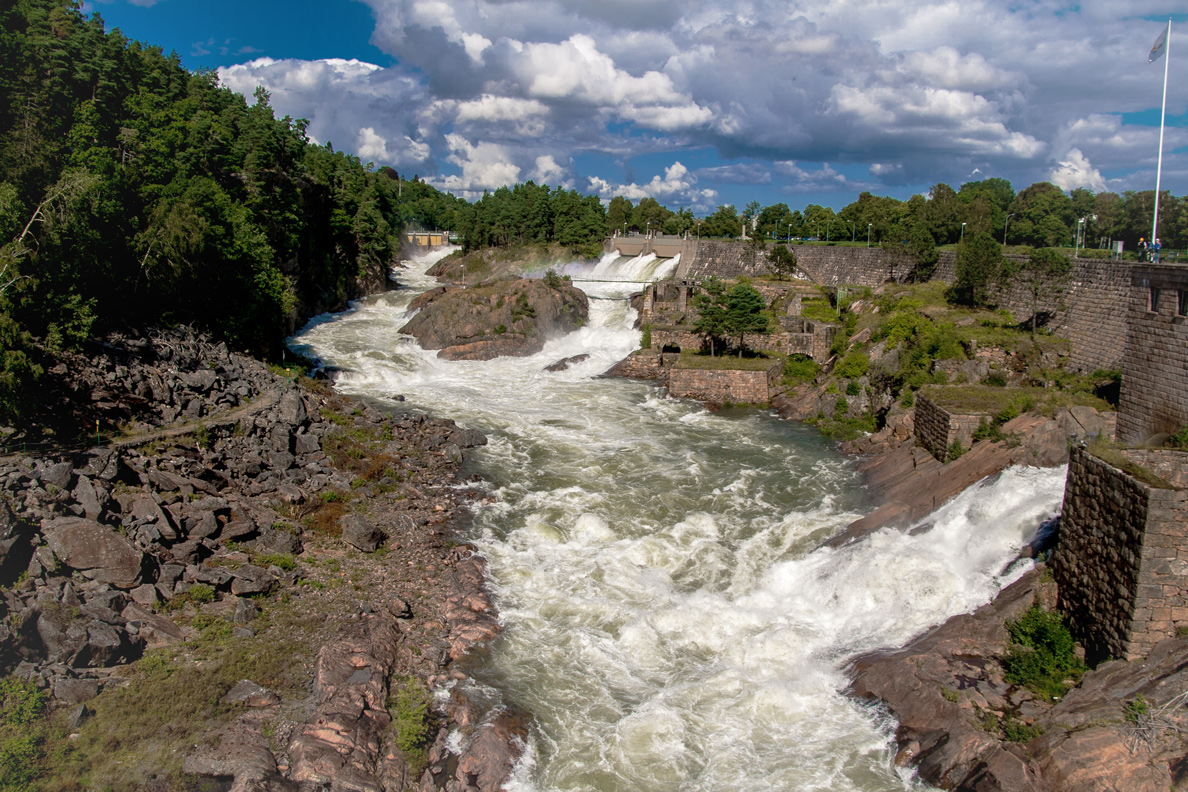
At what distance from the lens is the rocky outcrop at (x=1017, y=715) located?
1019cm

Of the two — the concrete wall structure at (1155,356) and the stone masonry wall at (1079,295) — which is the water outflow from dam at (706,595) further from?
the stone masonry wall at (1079,295)

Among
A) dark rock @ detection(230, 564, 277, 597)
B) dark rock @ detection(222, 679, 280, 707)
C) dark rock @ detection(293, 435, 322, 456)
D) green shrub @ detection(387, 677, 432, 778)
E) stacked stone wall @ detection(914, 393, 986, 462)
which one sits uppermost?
stacked stone wall @ detection(914, 393, 986, 462)

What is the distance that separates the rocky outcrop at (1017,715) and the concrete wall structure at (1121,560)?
407 millimetres

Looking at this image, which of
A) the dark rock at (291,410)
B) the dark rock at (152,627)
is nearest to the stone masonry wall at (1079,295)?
the dark rock at (152,627)

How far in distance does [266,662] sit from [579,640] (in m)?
6.27

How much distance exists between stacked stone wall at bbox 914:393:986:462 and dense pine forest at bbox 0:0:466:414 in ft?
89.2

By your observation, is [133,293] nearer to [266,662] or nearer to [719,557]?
[266,662]

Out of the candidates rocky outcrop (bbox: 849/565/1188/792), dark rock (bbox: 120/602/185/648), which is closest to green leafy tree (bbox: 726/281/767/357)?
rocky outcrop (bbox: 849/565/1188/792)

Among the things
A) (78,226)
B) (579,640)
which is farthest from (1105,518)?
(78,226)

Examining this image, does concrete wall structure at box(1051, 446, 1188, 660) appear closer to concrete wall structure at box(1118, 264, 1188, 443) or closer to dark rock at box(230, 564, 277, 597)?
concrete wall structure at box(1118, 264, 1188, 443)

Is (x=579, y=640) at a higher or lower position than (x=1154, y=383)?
lower

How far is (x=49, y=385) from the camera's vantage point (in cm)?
2084

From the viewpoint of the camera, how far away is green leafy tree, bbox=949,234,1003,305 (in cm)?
3625

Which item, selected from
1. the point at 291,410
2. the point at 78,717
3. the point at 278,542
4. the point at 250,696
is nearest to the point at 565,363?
the point at 291,410
